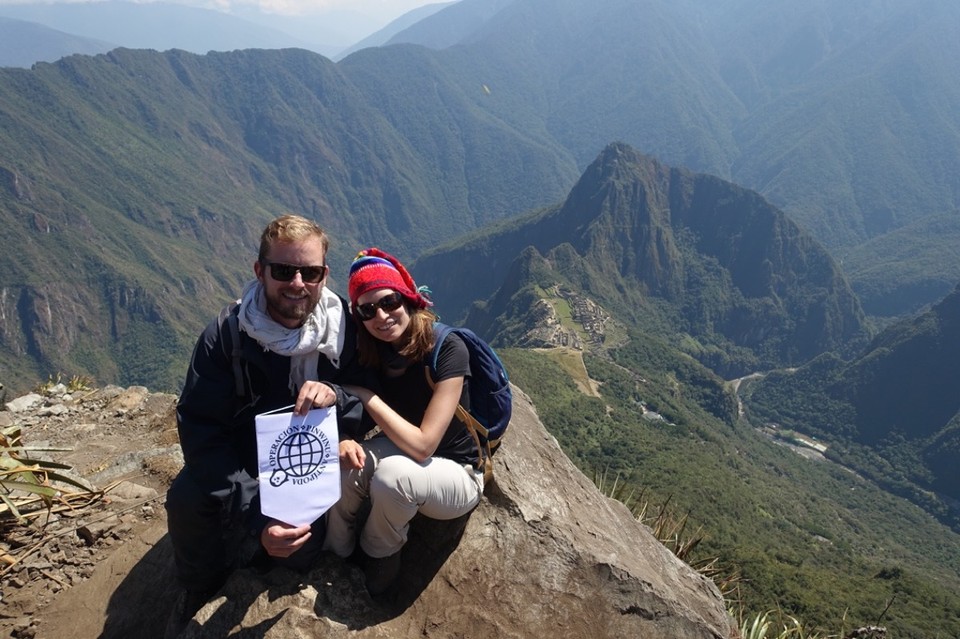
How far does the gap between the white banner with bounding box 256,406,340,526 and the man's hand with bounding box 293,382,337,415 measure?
0.04 metres

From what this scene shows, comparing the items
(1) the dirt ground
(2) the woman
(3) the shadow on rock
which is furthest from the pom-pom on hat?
(1) the dirt ground

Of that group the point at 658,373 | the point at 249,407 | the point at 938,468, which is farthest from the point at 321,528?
the point at 938,468

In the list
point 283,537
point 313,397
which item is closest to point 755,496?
point 283,537

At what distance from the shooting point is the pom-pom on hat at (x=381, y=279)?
4.20 m

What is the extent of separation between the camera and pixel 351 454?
4121 millimetres

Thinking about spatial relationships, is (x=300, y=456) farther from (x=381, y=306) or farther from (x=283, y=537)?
(x=381, y=306)

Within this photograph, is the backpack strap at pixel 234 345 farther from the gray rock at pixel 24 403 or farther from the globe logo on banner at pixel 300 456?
the gray rock at pixel 24 403

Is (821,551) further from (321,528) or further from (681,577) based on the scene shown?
(321,528)

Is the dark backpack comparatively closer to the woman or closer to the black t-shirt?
the woman

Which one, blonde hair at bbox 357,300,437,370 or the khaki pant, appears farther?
blonde hair at bbox 357,300,437,370

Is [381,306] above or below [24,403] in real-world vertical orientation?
above

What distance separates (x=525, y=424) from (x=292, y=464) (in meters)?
3.48

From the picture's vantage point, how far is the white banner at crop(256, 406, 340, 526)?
3959 mm

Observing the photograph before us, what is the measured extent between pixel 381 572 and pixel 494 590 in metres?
0.94
